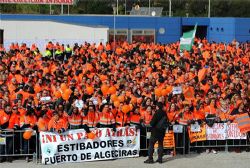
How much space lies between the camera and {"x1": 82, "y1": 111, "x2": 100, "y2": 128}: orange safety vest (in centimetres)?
1495

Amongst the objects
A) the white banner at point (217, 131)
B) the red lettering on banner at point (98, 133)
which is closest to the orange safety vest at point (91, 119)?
the red lettering on banner at point (98, 133)

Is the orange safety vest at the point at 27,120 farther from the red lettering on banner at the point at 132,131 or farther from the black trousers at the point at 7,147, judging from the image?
the red lettering on banner at the point at 132,131

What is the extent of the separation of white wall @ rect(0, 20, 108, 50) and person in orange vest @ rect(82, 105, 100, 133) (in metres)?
25.4

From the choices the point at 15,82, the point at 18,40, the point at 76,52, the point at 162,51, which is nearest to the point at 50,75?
the point at 15,82

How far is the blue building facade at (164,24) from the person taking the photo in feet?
160

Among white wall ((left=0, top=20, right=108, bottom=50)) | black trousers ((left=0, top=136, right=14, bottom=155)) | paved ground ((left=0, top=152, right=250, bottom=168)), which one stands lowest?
paved ground ((left=0, top=152, right=250, bottom=168))

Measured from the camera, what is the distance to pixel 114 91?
18438 millimetres

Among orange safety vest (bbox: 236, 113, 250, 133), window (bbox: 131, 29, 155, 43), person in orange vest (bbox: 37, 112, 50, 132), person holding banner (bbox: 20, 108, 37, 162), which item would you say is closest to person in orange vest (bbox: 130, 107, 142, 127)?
person in orange vest (bbox: 37, 112, 50, 132)

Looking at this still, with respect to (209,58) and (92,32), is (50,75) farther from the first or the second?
(92,32)

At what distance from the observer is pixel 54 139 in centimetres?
1450

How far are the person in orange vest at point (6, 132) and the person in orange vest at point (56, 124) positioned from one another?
102 centimetres

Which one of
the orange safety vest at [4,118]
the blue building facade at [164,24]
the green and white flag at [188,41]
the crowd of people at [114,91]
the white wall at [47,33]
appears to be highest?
the blue building facade at [164,24]

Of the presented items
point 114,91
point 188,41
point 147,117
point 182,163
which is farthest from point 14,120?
point 188,41

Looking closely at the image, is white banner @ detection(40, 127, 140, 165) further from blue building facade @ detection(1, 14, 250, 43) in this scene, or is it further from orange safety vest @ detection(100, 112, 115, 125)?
blue building facade @ detection(1, 14, 250, 43)
